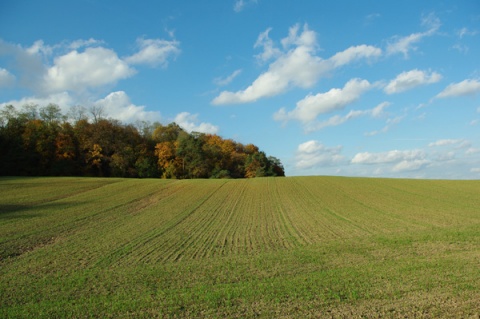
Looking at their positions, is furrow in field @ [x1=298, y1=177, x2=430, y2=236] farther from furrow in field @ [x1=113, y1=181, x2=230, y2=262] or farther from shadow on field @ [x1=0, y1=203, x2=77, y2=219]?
shadow on field @ [x1=0, y1=203, x2=77, y2=219]

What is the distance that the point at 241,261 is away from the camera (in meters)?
12.5

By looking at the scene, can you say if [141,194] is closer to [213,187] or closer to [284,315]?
[213,187]

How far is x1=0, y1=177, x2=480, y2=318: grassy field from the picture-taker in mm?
8188

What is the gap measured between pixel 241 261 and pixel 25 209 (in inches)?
882

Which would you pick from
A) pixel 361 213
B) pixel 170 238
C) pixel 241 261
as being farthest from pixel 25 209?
pixel 361 213

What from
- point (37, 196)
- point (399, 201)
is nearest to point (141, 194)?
point (37, 196)

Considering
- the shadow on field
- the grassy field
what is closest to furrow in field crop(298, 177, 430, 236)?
the grassy field

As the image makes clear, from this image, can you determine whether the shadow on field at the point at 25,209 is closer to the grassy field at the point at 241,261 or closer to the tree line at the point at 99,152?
the grassy field at the point at 241,261

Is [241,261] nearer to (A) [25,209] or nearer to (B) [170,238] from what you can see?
(B) [170,238]

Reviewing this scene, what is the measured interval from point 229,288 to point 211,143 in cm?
8336

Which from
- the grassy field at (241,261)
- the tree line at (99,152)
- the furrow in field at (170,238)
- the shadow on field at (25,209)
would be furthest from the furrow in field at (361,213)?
the tree line at (99,152)

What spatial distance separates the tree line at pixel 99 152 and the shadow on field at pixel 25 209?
36466 millimetres

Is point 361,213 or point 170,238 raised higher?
point 361,213

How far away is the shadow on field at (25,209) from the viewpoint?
973 inches
